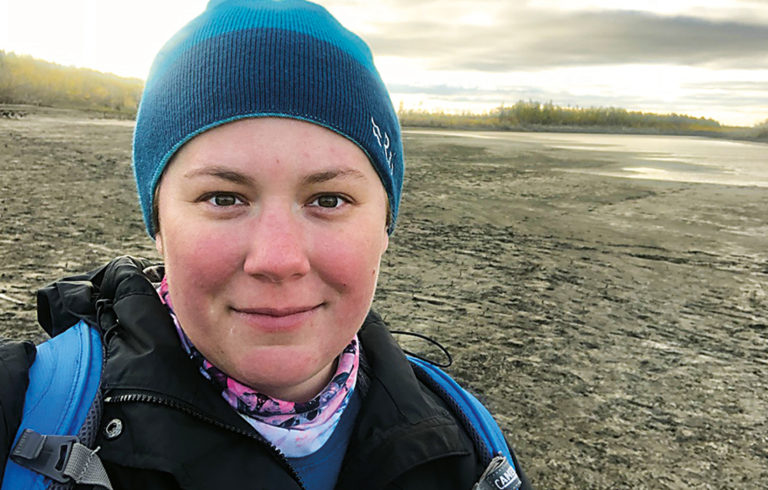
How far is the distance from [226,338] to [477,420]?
29.7 inches

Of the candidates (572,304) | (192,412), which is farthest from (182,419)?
(572,304)

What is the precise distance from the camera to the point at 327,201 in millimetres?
1276

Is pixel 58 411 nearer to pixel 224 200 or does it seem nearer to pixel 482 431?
pixel 224 200

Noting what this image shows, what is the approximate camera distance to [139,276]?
1443mm

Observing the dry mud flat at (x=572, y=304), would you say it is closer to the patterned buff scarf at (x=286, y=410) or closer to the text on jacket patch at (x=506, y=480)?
the text on jacket patch at (x=506, y=480)

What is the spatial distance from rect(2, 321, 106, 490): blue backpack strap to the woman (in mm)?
30

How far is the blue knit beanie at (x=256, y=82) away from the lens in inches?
50.4

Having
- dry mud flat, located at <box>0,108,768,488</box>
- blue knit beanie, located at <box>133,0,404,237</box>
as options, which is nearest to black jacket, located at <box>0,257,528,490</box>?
blue knit beanie, located at <box>133,0,404,237</box>

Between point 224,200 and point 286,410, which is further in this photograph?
point 286,410

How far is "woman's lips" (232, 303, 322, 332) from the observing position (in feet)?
3.96

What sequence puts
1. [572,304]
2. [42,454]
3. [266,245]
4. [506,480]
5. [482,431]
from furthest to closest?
[572,304]
[482,431]
[506,480]
[266,245]
[42,454]

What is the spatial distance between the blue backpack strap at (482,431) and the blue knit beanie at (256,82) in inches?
22.5

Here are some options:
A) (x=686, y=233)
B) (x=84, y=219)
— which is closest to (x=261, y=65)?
(x=84, y=219)

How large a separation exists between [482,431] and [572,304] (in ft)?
8.63
